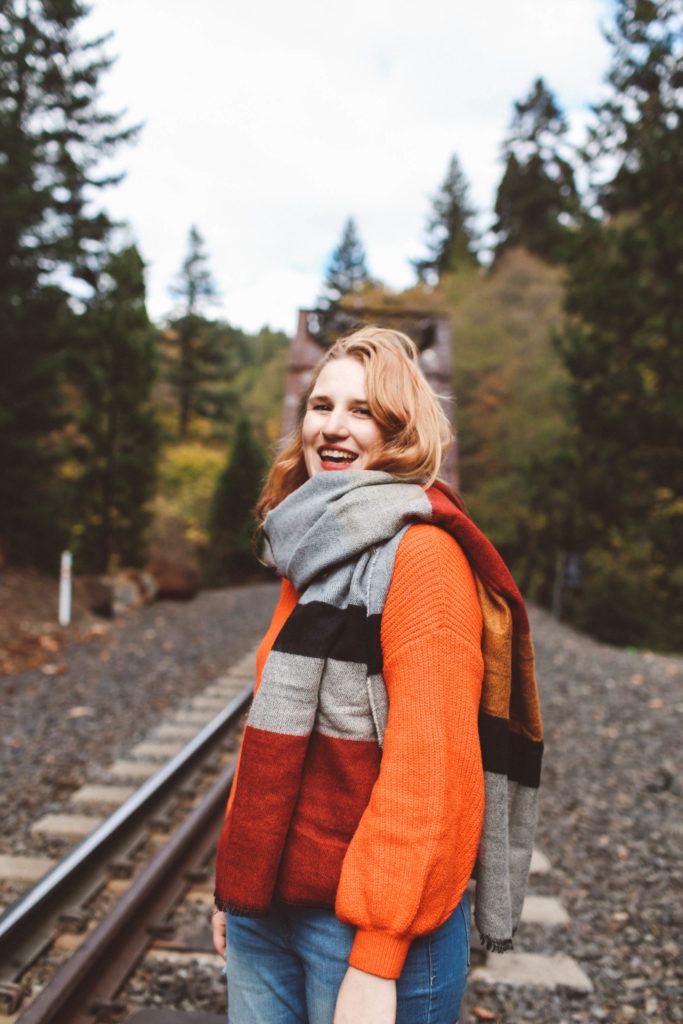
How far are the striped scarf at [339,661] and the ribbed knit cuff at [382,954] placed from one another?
0.62 ft

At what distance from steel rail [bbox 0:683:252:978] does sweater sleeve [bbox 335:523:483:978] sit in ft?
7.97

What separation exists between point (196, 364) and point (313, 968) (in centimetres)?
4217

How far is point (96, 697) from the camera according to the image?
7195mm

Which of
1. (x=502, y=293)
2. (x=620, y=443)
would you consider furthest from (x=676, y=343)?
(x=502, y=293)

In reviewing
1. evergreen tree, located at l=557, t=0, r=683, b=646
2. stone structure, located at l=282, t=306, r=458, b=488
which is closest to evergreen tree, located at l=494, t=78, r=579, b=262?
evergreen tree, located at l=557, t=0, r=683, b=646

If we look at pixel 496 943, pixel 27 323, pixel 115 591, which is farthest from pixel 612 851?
pixel 27 323

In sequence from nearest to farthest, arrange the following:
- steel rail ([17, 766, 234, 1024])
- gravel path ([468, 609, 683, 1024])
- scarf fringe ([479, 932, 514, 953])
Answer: scarf fringe ([479, 932, 514, 953]), steel rail ([17, 766, 234, 1024]), gravel path ([468, 609, 683, 1024])

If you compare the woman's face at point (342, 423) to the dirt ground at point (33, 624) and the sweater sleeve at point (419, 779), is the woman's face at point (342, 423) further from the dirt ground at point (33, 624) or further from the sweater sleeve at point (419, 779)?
the dirt ground at point (33, 624)

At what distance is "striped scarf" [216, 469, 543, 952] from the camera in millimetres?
1228

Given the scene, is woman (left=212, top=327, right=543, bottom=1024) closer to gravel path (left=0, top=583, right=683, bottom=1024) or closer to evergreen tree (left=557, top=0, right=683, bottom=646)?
gravel path (left=0, top=583, right=683, bottom=1024)

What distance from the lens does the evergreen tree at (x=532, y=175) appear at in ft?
124

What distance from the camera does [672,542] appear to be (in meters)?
13.0

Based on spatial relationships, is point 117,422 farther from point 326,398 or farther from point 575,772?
point 326,398

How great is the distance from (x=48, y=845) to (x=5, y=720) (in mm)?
2563
